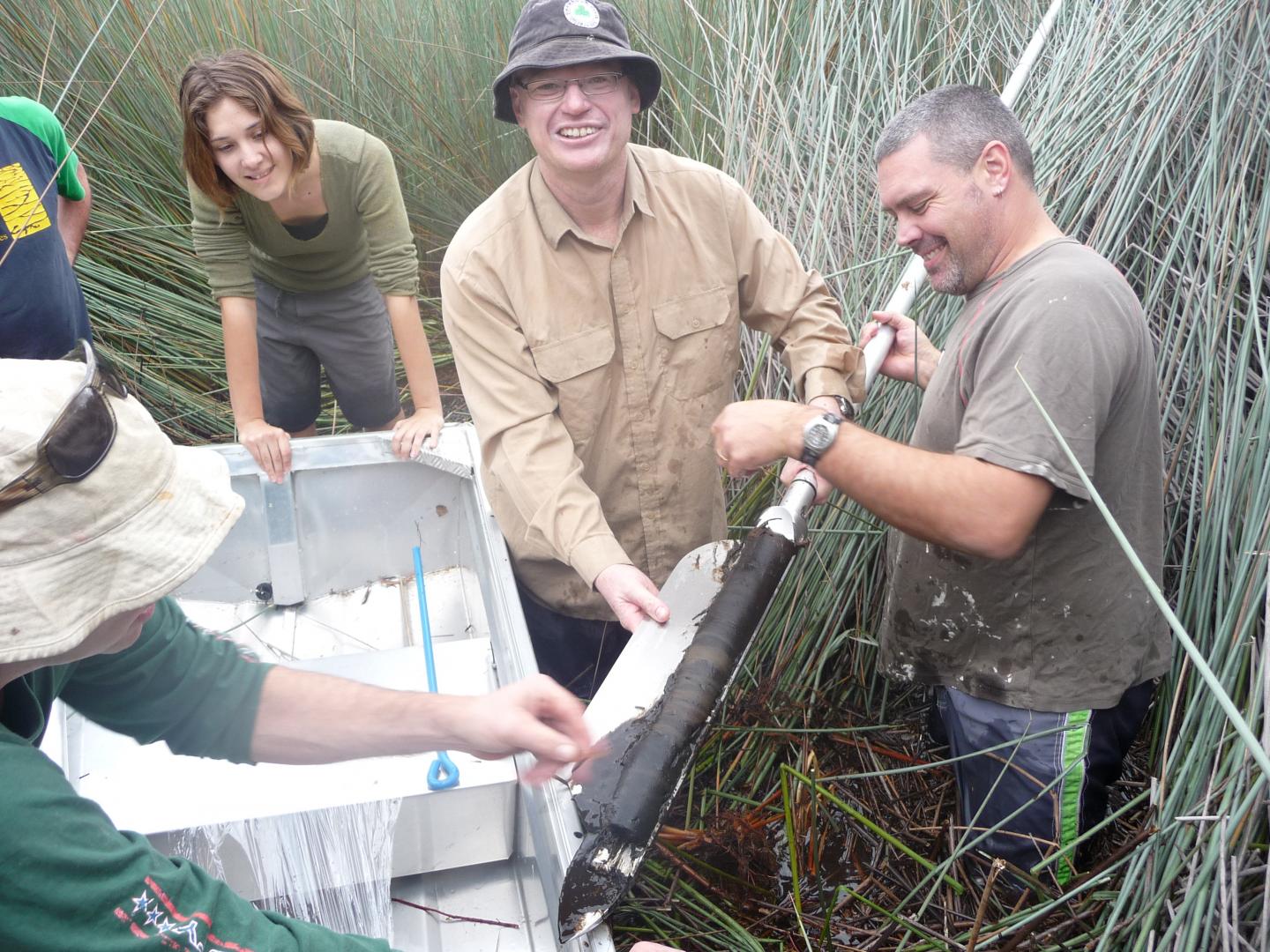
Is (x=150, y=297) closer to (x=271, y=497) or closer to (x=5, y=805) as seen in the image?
(x=271, y=497)

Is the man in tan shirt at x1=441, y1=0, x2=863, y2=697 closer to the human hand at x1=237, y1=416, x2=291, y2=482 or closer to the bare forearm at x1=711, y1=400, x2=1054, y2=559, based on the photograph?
the bare forearm at x1=711, y1=400, x2=1054, y2=559

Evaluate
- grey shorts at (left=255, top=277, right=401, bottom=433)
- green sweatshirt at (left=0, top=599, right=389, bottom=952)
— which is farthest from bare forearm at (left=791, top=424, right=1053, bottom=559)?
grey shorts at (left=255, top=277, right=401, bottom=433)

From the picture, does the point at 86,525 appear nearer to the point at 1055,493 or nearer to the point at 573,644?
the point at 1055,493

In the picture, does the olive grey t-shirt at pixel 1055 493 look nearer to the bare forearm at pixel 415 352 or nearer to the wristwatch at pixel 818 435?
the wristwatch at pixel 818 435

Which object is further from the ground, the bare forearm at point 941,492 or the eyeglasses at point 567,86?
the eyeglasses at point 567,86

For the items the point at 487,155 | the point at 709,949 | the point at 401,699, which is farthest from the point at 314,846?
the point at 487,155

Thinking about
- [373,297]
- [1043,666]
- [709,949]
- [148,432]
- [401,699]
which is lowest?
[709,949]

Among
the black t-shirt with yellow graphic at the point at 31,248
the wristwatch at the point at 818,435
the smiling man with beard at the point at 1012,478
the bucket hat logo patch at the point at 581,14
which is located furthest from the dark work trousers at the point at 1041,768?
the black t-shirt with yellow graphic at the point at 31,248

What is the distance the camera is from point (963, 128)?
5.23 feet

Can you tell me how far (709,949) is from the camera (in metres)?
1.75

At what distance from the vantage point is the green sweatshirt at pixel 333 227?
2506 millimetres

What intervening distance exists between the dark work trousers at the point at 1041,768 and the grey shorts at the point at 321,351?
2.01 m

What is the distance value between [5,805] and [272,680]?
54cm

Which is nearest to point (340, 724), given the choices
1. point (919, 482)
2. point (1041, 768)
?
point (919, 482)
